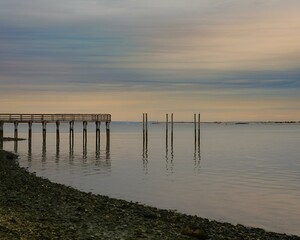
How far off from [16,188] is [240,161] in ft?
113

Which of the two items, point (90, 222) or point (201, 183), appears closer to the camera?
point (90, 222)

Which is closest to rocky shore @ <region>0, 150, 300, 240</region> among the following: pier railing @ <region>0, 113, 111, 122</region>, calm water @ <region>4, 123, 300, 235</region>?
calm water @ <region>4, 123, 300, 235</region>

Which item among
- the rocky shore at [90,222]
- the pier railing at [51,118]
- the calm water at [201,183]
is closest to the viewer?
the rocky shore at [90,222]

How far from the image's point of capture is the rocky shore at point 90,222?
1261cm

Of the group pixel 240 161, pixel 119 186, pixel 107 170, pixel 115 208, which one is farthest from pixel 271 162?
pixel 115 208

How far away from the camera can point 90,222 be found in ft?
48.8

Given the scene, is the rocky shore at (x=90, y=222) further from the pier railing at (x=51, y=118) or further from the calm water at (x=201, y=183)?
the pier railing at (x=51, y=118)

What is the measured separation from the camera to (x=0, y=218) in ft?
42.3

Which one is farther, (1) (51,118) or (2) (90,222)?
(1) (51,118)

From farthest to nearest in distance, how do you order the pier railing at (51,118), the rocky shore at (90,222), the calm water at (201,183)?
1. the pier railing at (51,118)
2. the calm water at (201,183)
3. the rocky shore at (90,222)

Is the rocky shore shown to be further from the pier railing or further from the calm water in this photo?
the pier railing

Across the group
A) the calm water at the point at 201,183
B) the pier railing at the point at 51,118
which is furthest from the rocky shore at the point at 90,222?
the pier railing at the point at 51,118

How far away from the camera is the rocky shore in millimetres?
12609

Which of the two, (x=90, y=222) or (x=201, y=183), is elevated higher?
(x=90, y=222)
